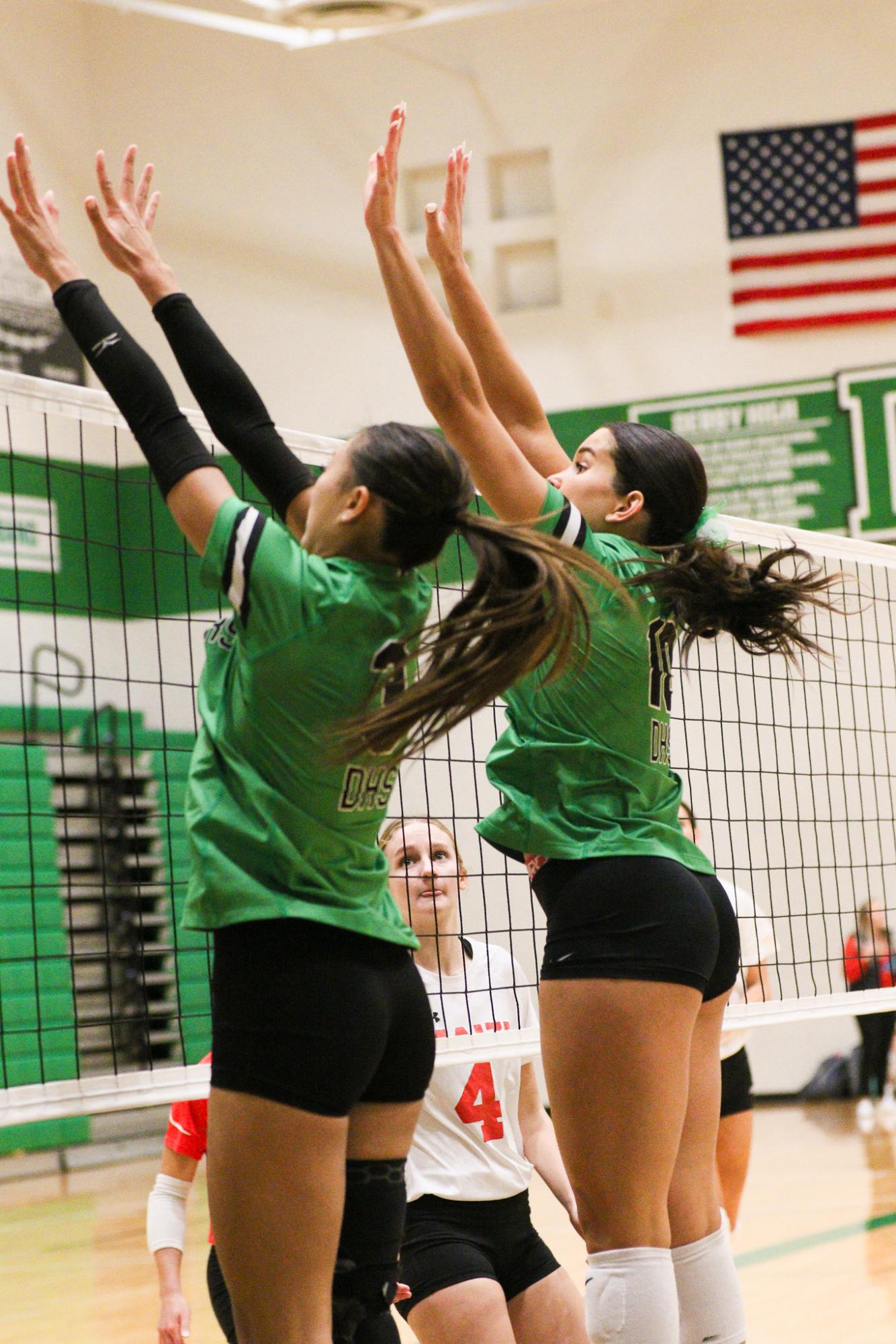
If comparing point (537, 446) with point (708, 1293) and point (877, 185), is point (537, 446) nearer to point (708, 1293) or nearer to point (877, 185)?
point (708, 1293)

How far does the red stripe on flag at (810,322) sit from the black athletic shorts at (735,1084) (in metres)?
7.96

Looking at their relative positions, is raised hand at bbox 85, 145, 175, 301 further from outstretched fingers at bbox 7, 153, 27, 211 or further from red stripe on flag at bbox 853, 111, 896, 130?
red stripe on flag at bbox 853, 111, 896, 130

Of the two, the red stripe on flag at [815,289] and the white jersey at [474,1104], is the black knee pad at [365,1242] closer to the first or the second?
the white jersey at [474,1104]

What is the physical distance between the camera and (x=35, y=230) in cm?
238

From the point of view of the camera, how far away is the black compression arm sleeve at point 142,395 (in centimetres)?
214

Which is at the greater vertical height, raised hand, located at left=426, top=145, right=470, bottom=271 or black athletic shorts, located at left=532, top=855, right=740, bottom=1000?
raised hand, located at left=426, top=145, right=470, bottom=271

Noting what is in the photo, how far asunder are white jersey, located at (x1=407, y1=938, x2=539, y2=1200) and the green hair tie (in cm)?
128

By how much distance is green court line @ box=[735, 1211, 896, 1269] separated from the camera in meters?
6.73

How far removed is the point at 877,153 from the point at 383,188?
413 inches

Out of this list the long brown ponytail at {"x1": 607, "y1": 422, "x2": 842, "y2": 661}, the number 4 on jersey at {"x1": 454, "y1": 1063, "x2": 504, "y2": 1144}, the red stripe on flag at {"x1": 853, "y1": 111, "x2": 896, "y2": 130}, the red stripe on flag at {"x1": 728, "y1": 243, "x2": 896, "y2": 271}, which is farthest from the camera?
the red stripe on flag at {"x1": 728, "y1": 243, "x2": 896, "y2": 271}

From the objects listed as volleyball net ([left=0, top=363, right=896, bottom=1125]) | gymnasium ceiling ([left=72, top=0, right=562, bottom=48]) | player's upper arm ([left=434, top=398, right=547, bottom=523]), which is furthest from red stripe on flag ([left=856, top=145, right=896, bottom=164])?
player's upper arm ([left=434, top=398, right=547, bottom=523])

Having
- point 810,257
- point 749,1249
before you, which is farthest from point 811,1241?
point 810,257

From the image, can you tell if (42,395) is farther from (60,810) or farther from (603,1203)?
(603,1203)

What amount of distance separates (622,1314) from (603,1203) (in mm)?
190
